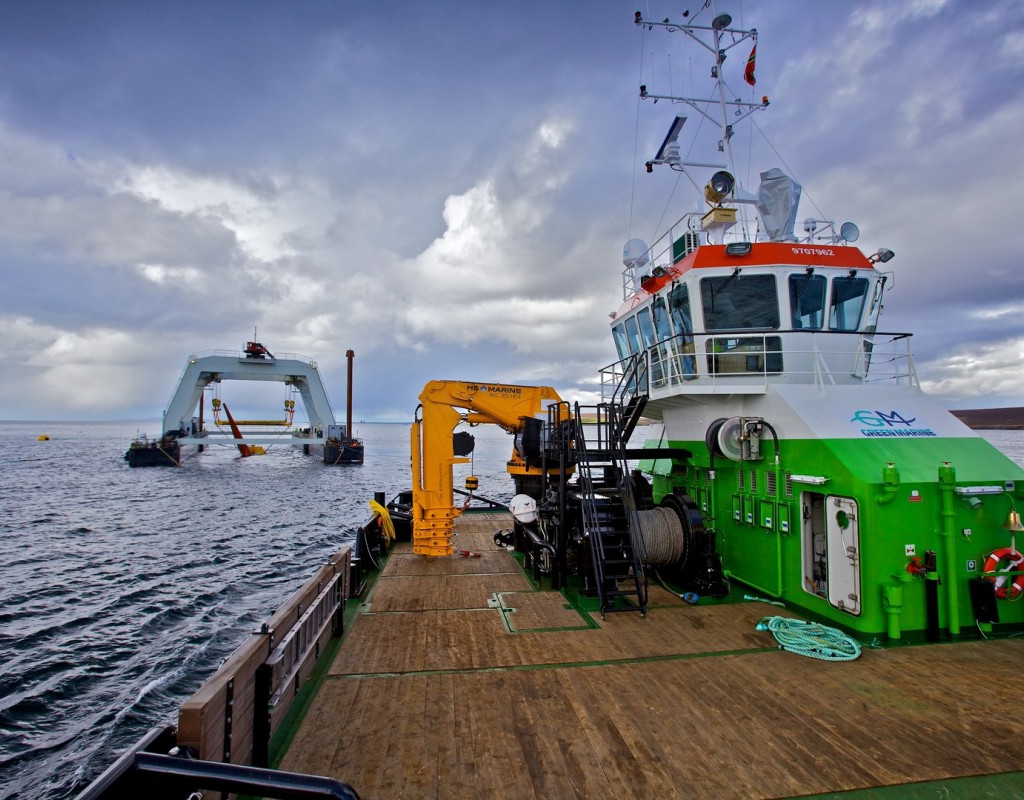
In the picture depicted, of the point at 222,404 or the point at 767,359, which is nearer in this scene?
the point at 767,359

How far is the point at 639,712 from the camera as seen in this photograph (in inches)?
192

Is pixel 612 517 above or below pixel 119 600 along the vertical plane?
above

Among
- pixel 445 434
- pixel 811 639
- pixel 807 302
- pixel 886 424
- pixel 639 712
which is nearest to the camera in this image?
pixel 639 712

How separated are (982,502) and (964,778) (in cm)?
402

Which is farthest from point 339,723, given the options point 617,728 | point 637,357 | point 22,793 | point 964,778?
point 637,357

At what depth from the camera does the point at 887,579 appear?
21.7 ft

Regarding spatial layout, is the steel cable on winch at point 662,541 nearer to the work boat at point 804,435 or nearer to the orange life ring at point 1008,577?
the work boat at point 804,435

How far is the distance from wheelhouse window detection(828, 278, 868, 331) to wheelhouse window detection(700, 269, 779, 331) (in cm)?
108

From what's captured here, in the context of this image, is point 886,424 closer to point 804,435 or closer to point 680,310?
point 804,435

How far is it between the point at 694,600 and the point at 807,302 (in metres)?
5.44

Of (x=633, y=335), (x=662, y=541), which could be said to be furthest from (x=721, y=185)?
(x=662, y=541)

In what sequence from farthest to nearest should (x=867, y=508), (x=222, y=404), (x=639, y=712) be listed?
1. (x=222, y=404)
2. (x=867, y=508)
3. (x=639, y=712)

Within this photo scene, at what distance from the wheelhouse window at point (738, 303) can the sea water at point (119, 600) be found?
10.4 metres

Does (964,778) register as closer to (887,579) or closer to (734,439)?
(887,579)
